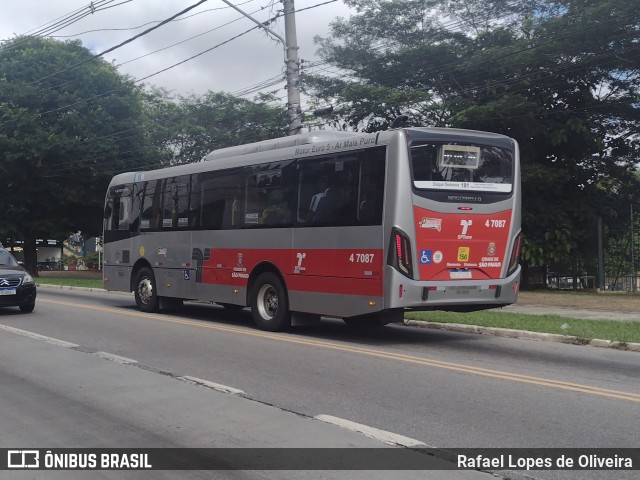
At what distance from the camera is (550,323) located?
13211mm

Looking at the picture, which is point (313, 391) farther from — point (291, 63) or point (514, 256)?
point (291, 63)

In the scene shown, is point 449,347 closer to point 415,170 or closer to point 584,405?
point 415,170

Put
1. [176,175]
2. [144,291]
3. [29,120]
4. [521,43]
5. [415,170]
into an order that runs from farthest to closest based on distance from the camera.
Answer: [29,120] < [521,43] < [144,291] < [176,175] < [415,170]

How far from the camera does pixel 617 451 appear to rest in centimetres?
534

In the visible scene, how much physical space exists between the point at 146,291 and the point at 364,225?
25.6ft

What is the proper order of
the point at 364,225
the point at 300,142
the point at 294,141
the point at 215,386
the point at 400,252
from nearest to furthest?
1. the point at 215,386
2. the point at 400,252
3. the point at 364,225
4. the point at 300,142
5. the point at 294,141

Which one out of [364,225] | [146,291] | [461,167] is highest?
[461,167]

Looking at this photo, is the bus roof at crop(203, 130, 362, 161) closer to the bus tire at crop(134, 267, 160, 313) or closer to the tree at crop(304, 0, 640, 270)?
the bus tire at crop(134, 267, 160, 313)

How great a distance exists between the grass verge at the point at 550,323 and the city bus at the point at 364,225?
1450 mm

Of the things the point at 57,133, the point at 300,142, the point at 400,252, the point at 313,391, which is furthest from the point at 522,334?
the point at 57,133

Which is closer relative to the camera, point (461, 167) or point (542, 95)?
point (461, 167)

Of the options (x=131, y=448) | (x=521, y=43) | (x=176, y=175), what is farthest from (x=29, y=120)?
(x=131, y=448)

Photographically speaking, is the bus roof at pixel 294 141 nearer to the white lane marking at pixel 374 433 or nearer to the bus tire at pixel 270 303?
the bus tire at pixel 270 303

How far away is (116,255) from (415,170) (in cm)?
1010
